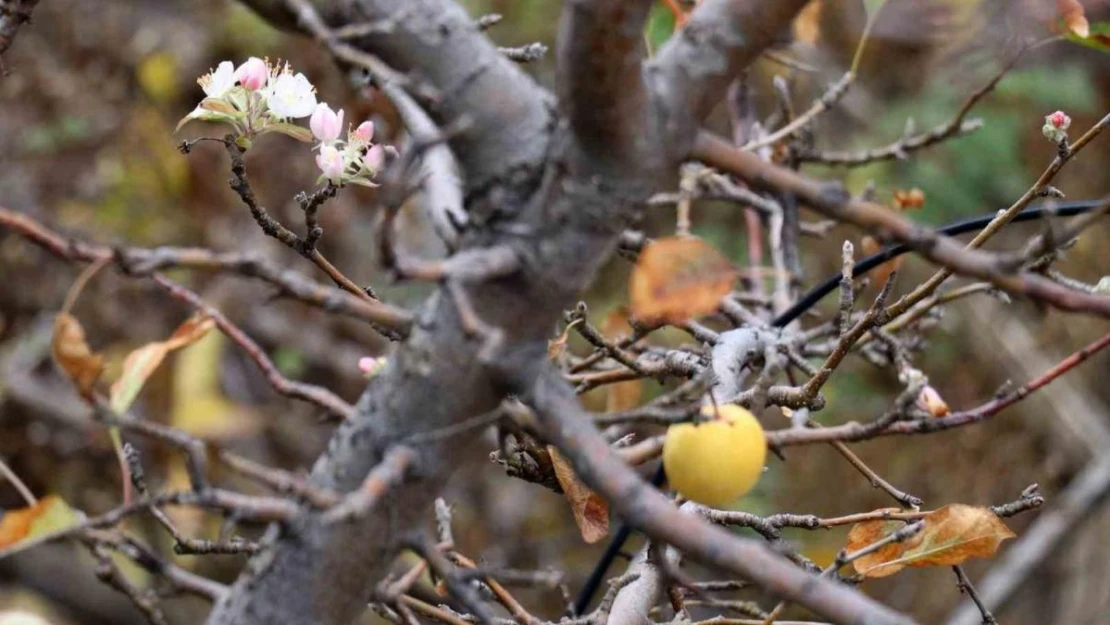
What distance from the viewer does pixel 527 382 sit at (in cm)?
39

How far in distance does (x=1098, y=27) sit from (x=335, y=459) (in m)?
0.59

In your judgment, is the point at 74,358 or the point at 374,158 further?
the point at 374,158

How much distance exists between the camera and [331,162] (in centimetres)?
61

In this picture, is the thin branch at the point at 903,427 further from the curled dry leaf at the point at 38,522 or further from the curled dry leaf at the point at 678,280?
the curled dry leaf at the point at 38,522

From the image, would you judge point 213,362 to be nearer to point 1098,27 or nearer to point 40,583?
point 40,583

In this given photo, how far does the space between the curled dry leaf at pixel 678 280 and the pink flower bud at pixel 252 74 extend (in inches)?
12.7

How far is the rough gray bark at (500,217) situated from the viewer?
0.36 m

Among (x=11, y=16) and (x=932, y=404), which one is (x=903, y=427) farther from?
(x=11, y=16)

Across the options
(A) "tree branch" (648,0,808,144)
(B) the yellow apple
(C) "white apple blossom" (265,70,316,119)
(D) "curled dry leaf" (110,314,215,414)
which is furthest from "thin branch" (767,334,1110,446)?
(C) "white apple blossom" (265,70,316,119)

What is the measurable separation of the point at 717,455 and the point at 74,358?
26 cm

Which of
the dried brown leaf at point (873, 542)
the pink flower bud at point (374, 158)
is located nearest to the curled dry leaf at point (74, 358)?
the pink flower bud at point (374, 158)

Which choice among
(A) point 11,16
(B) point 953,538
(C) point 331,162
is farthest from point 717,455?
(A) point 11,16

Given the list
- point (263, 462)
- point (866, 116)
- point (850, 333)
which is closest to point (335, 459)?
point (850, 333)

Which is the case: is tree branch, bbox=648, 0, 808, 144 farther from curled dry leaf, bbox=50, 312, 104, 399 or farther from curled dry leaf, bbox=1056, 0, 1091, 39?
curled dry leaf, bbox=1056, 0, 1091, 39
